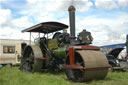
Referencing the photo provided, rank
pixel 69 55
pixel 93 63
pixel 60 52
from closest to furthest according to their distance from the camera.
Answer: pixel 93 63 → pixel 69 55 → pixel 60 52

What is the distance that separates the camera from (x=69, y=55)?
6.59 metres

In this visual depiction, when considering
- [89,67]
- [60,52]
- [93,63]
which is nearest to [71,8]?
[60,52]

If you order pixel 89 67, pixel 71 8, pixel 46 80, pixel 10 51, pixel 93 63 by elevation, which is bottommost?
pixel 46 80

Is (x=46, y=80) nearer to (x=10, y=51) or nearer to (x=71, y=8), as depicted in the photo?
(x=71, y=8)

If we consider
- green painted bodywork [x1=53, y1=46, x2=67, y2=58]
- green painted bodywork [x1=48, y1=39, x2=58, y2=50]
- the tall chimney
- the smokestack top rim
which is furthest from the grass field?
the smokestack top rim

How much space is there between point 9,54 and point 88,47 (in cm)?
1018

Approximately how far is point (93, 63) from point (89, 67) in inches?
9.0

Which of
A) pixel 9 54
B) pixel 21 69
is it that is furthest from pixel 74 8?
pixel 9 54

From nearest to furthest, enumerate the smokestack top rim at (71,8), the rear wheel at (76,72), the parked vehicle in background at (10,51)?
the rear wheel at (76,72), the smokestack top rim at (71,8), the parked vehicle in background at (10,51)

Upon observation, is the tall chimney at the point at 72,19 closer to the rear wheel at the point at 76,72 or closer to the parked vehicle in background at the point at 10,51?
the rear wheel at the point at 76,72

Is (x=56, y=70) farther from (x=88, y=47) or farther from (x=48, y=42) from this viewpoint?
(x=88, y=47)

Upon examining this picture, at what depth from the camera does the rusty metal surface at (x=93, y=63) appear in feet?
18.9

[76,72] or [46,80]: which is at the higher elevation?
[76,72]

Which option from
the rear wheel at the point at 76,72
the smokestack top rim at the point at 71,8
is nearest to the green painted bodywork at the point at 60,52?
the rear wheel at the point at 76,72
